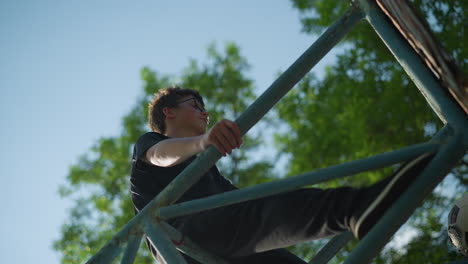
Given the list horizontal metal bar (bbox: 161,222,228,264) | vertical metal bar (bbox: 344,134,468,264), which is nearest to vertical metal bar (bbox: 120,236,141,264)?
horizontal metal bar (bbox: 161,222,228,264)

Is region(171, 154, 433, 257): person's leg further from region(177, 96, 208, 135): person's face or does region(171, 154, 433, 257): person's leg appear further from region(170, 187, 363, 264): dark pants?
region(177, 96, 208, 135): person's face

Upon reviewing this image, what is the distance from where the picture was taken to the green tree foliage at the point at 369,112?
5023 mm

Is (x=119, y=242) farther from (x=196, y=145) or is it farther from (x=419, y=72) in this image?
(x=419, y=72)

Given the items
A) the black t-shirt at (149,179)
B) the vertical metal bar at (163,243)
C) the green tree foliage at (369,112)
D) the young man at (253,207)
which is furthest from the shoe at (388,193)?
the green tree foliage at (369,112)

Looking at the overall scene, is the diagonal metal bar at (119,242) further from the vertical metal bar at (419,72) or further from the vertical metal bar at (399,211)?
the vertical metal bar at (419,72)

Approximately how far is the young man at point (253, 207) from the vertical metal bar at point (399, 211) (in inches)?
0.9

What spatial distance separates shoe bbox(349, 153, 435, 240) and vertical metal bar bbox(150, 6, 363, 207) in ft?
1.58

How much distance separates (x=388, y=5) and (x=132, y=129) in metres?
7.28

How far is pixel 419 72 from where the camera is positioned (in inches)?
59.8

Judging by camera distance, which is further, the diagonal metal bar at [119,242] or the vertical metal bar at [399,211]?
the diagonal metal bar at [119,242]

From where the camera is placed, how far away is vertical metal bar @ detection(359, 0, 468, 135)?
1433mm

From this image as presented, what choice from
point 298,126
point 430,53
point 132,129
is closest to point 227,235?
point 430,53

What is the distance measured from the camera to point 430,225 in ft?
16.8

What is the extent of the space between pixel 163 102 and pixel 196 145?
3.81 feet
